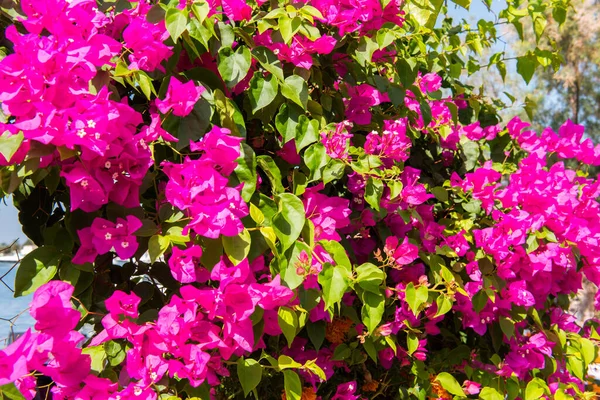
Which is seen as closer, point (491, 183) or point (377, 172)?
point (377, 172)

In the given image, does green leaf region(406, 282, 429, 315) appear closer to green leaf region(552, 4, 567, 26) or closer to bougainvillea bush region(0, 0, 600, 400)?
bougainvillea bush region(0, 0, 600, 400)

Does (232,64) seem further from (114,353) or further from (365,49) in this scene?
(114,353)

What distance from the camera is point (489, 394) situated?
1.70 m

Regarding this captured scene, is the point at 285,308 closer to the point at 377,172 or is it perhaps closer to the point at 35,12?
the point at 377,172

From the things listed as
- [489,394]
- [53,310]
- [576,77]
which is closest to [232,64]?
[53,310]

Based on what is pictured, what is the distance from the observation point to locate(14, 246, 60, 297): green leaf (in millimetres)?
1137

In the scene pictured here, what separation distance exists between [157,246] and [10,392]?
30 cm

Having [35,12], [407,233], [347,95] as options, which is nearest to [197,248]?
[35,12]

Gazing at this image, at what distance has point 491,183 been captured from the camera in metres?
1.74

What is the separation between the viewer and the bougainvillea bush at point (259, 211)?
1.02 meters

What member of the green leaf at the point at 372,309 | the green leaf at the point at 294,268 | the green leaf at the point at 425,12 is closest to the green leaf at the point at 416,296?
the green leaf at the point at 372,309

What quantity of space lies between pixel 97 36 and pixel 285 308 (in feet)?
1.78

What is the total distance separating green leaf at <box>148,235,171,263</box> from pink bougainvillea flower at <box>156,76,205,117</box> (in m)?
0.21

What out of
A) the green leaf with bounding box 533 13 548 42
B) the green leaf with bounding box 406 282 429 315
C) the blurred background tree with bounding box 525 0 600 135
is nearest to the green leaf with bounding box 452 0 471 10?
the green leaf with bounding box 533 13 548 42
